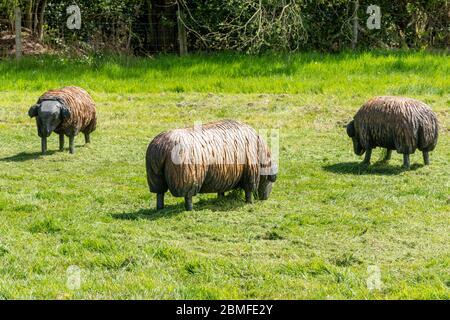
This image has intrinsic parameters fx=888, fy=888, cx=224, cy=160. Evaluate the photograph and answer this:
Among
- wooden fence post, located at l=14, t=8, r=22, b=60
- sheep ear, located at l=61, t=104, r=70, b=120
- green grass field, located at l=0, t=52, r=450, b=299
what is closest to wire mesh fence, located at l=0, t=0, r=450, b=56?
wooden fence post, located at l=14, t=8, r=22, b=60

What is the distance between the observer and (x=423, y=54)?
18859 mm

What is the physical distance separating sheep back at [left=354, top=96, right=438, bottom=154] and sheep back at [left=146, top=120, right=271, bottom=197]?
2.27m

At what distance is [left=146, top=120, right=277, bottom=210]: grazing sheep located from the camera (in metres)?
8.39

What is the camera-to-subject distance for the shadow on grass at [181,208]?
859 cm

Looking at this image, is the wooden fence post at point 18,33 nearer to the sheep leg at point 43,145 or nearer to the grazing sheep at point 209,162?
the sheep leg at point 43,145

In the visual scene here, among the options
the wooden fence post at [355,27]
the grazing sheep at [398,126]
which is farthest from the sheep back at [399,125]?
the wooden fence post at [355,27]

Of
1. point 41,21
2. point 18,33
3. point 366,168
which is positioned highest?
point 41,21

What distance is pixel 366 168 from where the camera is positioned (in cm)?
1108

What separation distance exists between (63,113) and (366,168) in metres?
4.10

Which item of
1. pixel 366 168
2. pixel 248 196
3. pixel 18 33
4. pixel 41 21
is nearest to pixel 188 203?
pixel 248 196

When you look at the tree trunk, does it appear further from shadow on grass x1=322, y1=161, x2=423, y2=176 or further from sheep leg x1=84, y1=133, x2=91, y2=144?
shadow on grass x1=322, y1=161, x2=423, y2=176

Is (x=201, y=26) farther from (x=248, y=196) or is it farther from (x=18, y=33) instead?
(x=248, y=196)
